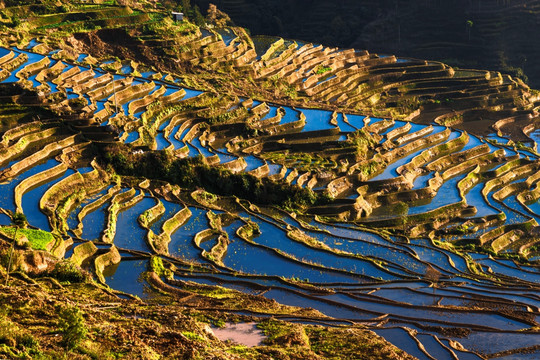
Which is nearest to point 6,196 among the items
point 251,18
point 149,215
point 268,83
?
point 149,215

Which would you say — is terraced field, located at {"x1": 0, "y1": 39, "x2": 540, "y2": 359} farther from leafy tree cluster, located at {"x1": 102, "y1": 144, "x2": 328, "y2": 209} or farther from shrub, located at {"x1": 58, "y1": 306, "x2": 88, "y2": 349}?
shrub, located at {"x1": 58, "y1": 306, "x2": 88, "y2": 349}

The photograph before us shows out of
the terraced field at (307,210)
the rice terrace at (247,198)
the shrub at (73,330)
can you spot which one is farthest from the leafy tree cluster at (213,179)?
the shrub at (73,330)

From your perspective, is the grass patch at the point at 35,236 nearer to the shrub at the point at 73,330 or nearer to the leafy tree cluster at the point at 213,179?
the shrub at the point at 73,330

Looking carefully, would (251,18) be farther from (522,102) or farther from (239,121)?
(239,121)

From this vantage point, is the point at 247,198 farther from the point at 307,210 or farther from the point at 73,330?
the point at 73,330

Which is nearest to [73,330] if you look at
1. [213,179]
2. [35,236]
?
[35,236]
